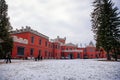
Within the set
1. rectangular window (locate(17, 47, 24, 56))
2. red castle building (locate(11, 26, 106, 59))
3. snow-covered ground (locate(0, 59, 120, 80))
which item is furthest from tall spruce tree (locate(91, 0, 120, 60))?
rectangular window (locate(17, 47, 24, 56))

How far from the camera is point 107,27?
29.5 metres

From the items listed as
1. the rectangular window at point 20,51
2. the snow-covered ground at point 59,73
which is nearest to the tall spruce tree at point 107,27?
the snow-covered ground at point 59,73

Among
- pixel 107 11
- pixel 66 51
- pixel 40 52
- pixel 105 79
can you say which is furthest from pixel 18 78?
pixel 66 51

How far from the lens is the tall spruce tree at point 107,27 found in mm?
29177

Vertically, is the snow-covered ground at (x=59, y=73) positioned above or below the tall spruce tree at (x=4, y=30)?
below

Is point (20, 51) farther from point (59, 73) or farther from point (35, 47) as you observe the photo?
point (59, 73)

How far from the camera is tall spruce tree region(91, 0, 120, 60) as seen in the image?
95.7 ft

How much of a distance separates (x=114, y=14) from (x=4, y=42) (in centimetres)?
2304

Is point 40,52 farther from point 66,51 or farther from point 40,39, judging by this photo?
point 66,51

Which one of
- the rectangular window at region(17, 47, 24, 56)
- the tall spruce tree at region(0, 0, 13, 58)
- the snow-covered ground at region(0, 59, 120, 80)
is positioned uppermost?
the tall spruce tree at region(0, 0, 13, 58)

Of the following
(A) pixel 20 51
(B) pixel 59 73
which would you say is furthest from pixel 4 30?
(B) pixel 59 73

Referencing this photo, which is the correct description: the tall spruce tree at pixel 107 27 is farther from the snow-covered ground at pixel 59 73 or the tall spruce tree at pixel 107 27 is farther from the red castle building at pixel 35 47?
the snow-covered ground at pixel 59 73

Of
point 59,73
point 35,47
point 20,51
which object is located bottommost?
point 59,73

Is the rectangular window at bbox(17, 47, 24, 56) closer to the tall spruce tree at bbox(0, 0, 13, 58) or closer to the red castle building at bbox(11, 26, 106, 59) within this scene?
the red castle building at bbox(11, 26, 106, 59)
